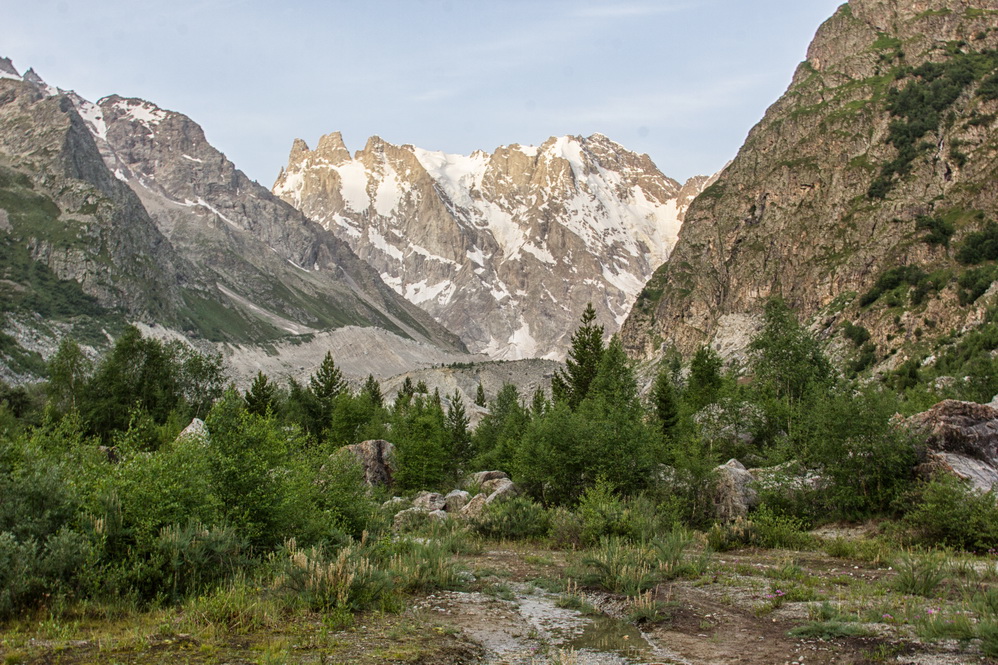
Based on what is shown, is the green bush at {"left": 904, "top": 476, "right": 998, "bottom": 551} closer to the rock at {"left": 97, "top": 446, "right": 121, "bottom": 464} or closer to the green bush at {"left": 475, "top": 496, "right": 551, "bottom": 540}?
the green bush at {"left": 475, "top": 496, "right": 551, "bottom": 540}

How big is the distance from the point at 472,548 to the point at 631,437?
1115 centimetres

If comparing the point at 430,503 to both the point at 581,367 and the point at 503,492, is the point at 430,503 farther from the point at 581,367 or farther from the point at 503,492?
the point at 581,367

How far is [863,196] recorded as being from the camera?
129625 mm

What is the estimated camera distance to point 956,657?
972 centimetres

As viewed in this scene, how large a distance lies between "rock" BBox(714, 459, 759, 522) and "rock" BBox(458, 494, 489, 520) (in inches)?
382

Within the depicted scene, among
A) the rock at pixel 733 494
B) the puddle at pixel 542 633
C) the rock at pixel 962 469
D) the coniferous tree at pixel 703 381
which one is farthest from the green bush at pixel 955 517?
Result: the coniferous tree at pixel 703 381

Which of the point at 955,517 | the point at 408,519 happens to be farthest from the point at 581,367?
the point at 955,517

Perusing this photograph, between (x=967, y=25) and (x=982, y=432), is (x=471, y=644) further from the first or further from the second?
(x=967, y=25)

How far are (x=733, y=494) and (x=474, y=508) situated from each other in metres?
11.2

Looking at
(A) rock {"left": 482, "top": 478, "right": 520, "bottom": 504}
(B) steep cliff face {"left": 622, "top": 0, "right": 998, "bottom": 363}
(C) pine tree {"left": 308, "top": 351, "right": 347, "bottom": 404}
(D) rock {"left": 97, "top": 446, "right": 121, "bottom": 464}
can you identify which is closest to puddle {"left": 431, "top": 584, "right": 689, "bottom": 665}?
(D) rock {"left": 97, "top": 446, "right": 121, "bottom": 464}

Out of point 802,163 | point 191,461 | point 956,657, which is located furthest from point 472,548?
point 802,163

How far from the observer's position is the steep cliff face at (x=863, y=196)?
4181 inches

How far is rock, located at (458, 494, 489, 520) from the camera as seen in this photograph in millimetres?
29438

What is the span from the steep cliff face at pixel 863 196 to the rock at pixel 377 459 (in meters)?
73.4
